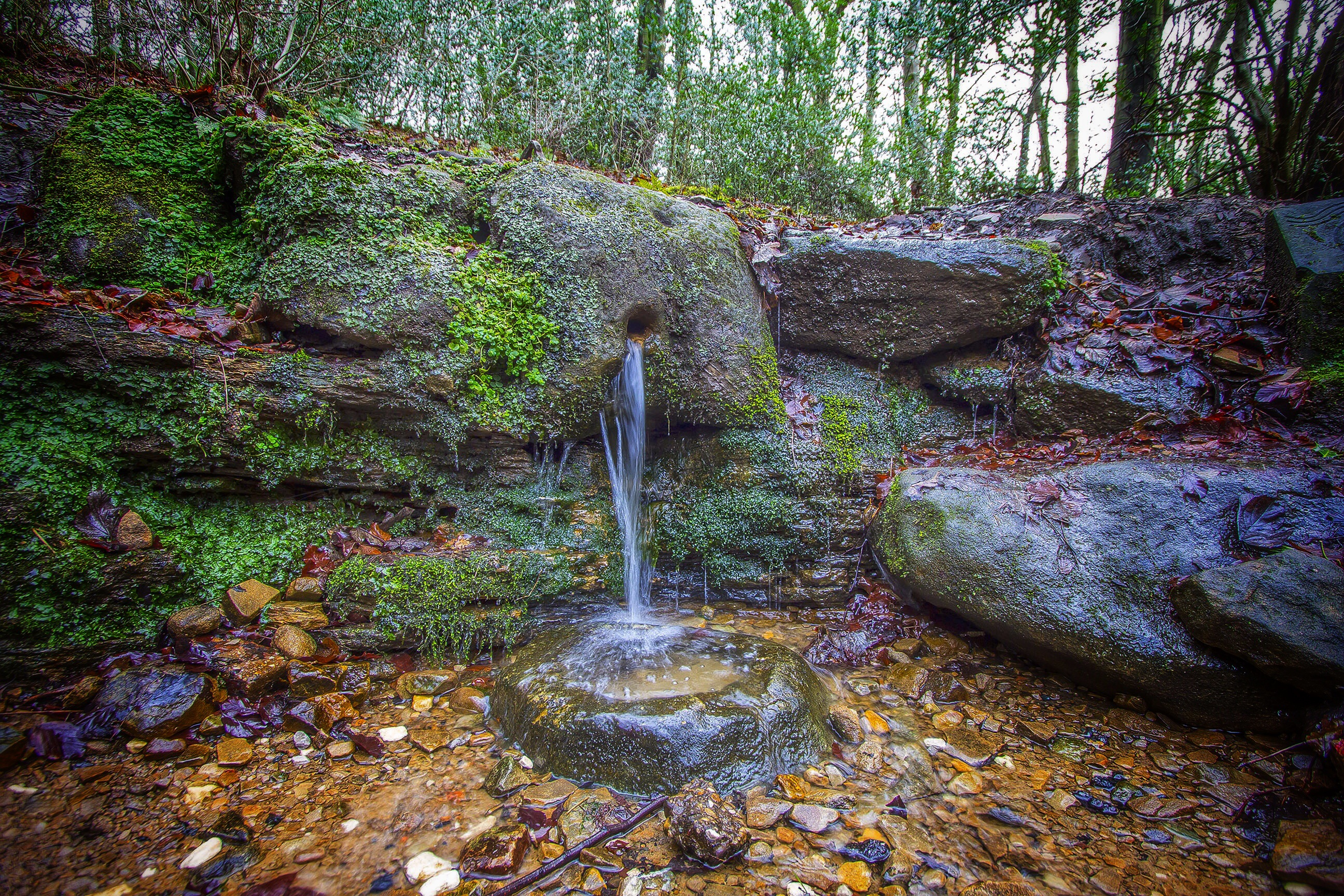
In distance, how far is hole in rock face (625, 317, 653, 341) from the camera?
4727mm

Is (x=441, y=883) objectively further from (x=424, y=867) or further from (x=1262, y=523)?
(x=1262, y=523)

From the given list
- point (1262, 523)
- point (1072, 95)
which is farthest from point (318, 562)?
point (1072, 95)

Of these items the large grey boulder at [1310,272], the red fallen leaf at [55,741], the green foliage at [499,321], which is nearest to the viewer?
the red fallen leaf at [55,741]

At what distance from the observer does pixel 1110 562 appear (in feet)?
10.4

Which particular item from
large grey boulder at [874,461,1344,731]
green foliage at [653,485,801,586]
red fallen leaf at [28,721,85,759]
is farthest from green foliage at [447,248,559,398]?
large grey boulder at [874,461,1344,731]

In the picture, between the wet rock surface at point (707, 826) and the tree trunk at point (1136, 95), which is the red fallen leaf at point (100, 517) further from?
the tree trunk at point (1136, 95)

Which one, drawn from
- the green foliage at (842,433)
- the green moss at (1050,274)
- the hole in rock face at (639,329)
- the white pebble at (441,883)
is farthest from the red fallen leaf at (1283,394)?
the white pebble at (441,883)

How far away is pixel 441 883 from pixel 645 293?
4.18m

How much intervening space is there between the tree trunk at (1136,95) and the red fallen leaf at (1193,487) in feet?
17.9

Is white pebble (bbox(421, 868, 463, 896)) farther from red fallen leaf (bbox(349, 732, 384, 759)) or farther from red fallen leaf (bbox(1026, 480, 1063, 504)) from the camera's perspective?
red fallen leaf (bbox(1026, 480, 1063, 504))

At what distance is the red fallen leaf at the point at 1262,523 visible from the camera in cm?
296

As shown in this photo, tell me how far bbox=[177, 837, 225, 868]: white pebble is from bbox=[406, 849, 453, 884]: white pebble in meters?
0.77

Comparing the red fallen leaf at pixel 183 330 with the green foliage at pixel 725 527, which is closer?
the red fallen leaf at pixel 183 330

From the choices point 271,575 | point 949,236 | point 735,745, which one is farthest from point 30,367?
point 949,236
